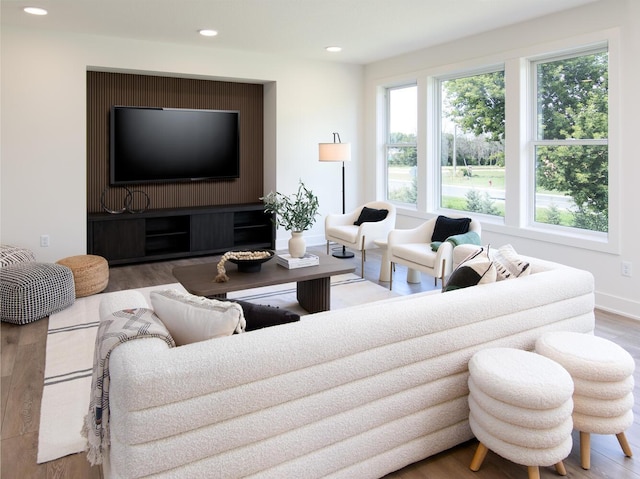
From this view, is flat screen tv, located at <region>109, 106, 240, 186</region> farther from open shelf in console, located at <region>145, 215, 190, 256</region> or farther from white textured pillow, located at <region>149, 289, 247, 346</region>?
white textured pillow, located at <region>149, 289, 247, 346</region>

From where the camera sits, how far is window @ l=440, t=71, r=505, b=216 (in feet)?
17.8

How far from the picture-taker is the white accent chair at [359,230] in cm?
538

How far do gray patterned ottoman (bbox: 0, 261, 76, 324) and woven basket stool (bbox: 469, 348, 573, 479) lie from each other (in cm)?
335

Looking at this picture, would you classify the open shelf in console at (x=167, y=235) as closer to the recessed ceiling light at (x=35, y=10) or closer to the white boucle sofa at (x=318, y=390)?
the recessed ceiling light at (x=35, y=10)

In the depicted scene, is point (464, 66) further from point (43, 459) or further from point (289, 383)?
point (43, 459)

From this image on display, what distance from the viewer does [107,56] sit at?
17.9ft

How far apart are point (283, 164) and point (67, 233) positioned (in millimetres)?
2767

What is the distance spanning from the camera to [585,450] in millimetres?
2146

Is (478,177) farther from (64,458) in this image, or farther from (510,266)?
(64,458)

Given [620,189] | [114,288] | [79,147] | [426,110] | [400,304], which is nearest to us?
[400,304]

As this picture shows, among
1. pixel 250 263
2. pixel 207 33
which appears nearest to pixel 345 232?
pixel 250 263

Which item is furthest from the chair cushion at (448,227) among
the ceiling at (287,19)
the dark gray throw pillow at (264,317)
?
the dark gray throw pillow at (264,317)

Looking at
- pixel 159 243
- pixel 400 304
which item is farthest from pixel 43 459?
pixel 159 243

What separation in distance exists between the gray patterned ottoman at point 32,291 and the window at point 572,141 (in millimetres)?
4411
